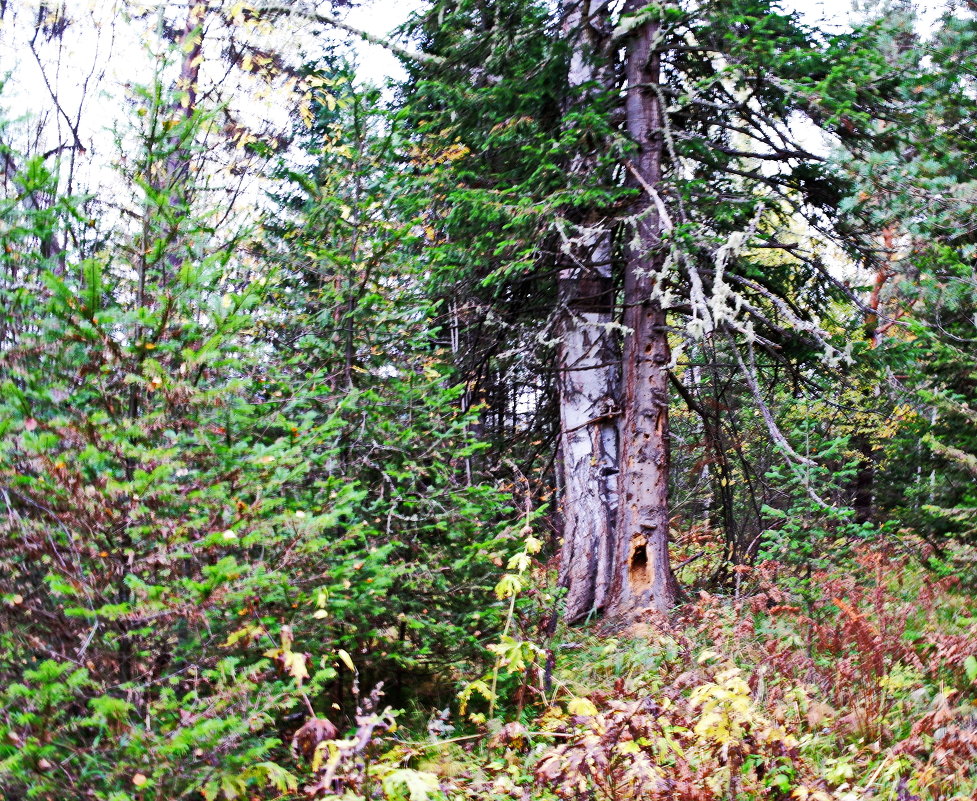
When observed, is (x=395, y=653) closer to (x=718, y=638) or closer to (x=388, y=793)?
(x=388, y=793)

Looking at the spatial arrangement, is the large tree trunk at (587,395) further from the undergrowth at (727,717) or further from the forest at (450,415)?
the undergrowth at (727,717)

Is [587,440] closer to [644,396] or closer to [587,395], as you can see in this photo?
[587,395]

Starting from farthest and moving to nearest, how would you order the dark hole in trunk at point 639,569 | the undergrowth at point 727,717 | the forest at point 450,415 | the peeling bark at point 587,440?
the peeling bark at point 587,440, the dark hole in trunk at point 639,569, the undergrowth at point 727,717, the forest at point 450,415

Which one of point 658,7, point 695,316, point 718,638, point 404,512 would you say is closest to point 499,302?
point 695,316

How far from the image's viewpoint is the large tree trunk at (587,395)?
7562 mm

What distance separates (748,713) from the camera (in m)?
3.53

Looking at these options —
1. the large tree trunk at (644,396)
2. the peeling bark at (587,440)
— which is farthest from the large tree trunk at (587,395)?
the large tree trunk at (644,396)

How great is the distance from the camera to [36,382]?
10.9 feet

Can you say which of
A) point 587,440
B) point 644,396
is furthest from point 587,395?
point 644,396

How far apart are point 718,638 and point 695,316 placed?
8.79ft

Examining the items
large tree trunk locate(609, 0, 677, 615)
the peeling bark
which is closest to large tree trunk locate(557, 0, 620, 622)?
the peeling bark

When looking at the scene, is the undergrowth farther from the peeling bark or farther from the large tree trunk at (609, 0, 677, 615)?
the peeling bark

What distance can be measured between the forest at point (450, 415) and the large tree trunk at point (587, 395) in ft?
0.14

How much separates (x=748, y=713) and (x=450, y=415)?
9.07 feet
